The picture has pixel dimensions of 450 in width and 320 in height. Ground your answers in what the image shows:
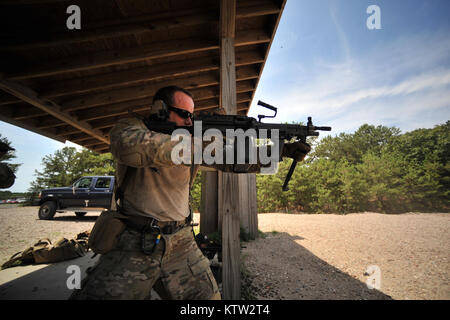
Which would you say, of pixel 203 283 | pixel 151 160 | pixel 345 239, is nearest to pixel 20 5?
pixel 151 160

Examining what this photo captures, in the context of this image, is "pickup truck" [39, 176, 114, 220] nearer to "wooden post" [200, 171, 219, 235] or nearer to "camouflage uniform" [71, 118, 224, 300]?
"wooden post" [200, 171, 219, 235]

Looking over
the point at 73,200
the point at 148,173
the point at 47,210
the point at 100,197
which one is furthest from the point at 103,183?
the point at 148,173

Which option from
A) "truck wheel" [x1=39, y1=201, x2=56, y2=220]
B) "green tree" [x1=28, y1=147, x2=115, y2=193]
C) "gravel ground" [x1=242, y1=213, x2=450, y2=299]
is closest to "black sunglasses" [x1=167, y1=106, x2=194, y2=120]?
"gravel ground" [x1=242, y1=213, x2=450, y2=299]

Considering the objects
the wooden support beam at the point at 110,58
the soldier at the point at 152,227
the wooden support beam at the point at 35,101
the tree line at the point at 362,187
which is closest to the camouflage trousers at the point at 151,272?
the soldier at the point at 152,227

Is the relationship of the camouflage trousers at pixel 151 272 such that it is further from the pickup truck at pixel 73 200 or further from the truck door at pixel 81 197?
the truck door at pixel 81 197

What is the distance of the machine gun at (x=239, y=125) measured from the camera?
5.52ft

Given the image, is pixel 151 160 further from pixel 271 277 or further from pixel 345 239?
pixel 345 239

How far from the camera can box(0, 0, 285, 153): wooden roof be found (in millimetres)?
2586

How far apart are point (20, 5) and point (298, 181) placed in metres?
14.5

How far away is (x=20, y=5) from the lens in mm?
2281

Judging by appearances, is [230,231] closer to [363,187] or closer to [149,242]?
[149,242]

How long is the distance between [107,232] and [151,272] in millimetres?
442

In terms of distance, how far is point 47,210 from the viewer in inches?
402
